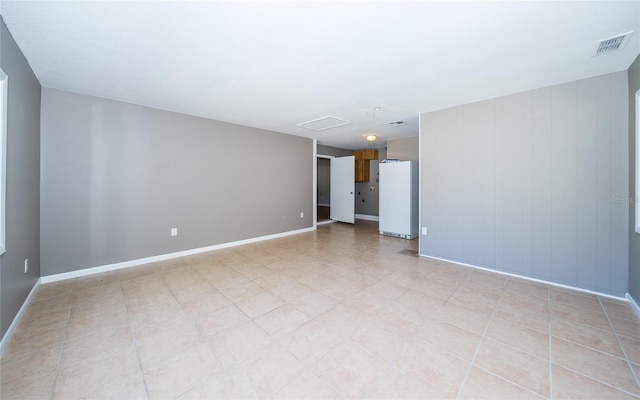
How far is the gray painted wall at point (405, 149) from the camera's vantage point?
224 inches

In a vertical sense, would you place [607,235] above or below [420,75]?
below

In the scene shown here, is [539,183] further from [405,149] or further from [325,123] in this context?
[325,123]

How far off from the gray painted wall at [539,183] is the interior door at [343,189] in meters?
3.04

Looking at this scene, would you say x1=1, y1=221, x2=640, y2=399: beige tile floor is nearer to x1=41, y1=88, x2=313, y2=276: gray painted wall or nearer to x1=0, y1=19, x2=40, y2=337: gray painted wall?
x1=0, y1=19, x2=40, y2=337: gray painted wall

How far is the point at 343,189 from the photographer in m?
6.98

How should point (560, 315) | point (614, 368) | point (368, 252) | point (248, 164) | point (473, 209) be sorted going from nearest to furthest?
1. point (614, 368)
2. point (560, 315)
3. point (473, 209)
4. point (368, 252)
5. point (248, 164)

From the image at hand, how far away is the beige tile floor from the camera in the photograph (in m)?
1.40

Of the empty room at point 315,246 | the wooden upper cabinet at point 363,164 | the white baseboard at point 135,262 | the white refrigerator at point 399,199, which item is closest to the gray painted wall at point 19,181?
the empty room at point 315,246

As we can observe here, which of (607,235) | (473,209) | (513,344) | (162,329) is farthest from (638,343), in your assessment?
(162,329)

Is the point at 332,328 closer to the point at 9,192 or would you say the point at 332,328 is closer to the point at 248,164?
the point at 9,192

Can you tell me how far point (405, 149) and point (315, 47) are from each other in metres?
4.36

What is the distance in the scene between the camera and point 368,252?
13.6 ft

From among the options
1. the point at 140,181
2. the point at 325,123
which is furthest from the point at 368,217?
the point at 140,181

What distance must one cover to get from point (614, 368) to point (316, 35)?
10.2 ft
